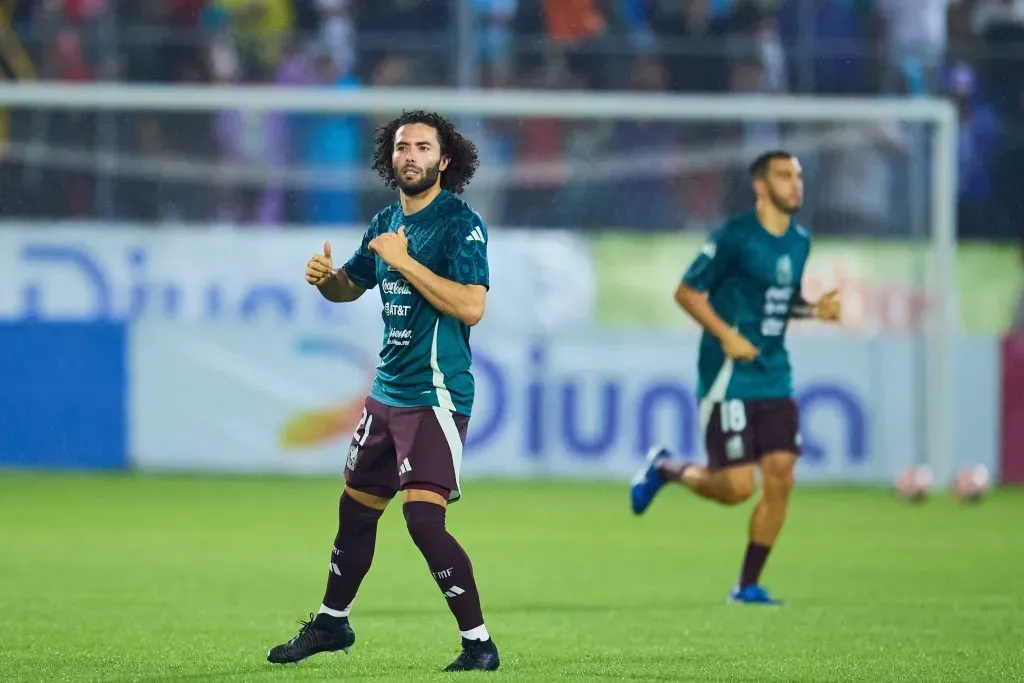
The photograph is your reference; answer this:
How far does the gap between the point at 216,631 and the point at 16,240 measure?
9626 millimetres

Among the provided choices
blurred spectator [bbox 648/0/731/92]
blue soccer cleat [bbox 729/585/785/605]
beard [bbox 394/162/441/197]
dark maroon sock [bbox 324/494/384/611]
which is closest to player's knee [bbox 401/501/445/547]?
dark maroon sock [bbox 324/494/384/611]

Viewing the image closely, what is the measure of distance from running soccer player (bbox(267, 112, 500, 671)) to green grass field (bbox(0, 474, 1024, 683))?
30 centimetres

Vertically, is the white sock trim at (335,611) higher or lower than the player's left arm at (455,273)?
lower

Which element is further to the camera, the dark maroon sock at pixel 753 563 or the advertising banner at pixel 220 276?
the advertising banner at pixel 220 276

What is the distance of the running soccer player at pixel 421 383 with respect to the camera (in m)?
6.73

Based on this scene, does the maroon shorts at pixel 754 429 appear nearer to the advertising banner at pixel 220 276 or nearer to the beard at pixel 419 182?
the beard at pixel 419 182

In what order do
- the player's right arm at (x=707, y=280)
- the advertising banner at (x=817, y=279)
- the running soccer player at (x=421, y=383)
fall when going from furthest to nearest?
the advertising banner at (x=817, y=279) < the player's right arm at (x=707, y=280) < the running soccer player at (x=421, y=383)

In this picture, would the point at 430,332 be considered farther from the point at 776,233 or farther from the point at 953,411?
the point at 953,411

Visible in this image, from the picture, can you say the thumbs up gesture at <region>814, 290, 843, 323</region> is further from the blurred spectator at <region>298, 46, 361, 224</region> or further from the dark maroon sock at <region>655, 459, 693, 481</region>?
the blurred spectator at <region>298, 46, 361, 224</region>

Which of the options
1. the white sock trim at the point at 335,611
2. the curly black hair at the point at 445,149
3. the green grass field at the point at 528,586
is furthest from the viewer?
the green grass field at the point at 528,586

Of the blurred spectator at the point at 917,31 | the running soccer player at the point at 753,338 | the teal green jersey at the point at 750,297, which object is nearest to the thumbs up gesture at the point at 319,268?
the running soccer player at the point at 753,338

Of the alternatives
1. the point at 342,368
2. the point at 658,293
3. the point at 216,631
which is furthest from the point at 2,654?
the point at 658,293

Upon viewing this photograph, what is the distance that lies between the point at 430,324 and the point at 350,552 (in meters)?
0.87

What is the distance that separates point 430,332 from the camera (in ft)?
22.5
